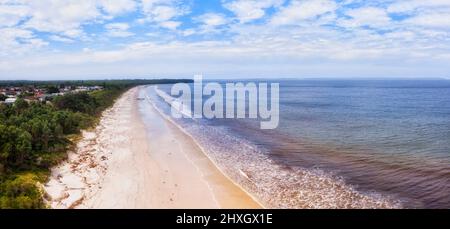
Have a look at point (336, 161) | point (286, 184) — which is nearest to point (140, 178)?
point (286, 184)

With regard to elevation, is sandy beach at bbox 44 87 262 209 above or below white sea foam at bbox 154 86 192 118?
below

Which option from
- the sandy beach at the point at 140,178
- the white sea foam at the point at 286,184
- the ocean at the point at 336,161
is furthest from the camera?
the ocean at the point at 336,161

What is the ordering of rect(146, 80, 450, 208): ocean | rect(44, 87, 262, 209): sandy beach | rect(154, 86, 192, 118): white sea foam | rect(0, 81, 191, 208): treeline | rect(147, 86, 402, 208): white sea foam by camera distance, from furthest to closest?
rect(154, 86, 192, 118): white sea foam
rect(146, 80, 450, 208): ocean
rect(147, 86, 402, 208): white sea foam
rect(44, 87, 262, 209): sandy beach
rect(0, 81, 191, 208): treeline

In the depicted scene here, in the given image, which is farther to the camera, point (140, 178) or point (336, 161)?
point (336, 161)

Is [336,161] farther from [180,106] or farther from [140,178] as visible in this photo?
[180,106]

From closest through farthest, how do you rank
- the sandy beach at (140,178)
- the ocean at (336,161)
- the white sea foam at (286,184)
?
the sandy beach at (140,178), the white sea foam at (286,184), the ocean at (336,161)

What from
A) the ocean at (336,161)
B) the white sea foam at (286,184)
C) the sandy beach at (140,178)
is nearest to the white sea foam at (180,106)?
the ocean at (336,161)

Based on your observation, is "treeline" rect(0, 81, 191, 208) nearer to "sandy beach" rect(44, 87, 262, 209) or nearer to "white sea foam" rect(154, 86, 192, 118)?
"sandy beach" rect(44, 87, 262, 209)

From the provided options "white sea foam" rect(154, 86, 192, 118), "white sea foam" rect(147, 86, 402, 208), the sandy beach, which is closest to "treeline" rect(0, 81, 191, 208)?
the sandy beach

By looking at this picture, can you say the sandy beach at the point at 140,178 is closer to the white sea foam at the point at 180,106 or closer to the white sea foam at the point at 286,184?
the white sea foam at the point at 286,184
